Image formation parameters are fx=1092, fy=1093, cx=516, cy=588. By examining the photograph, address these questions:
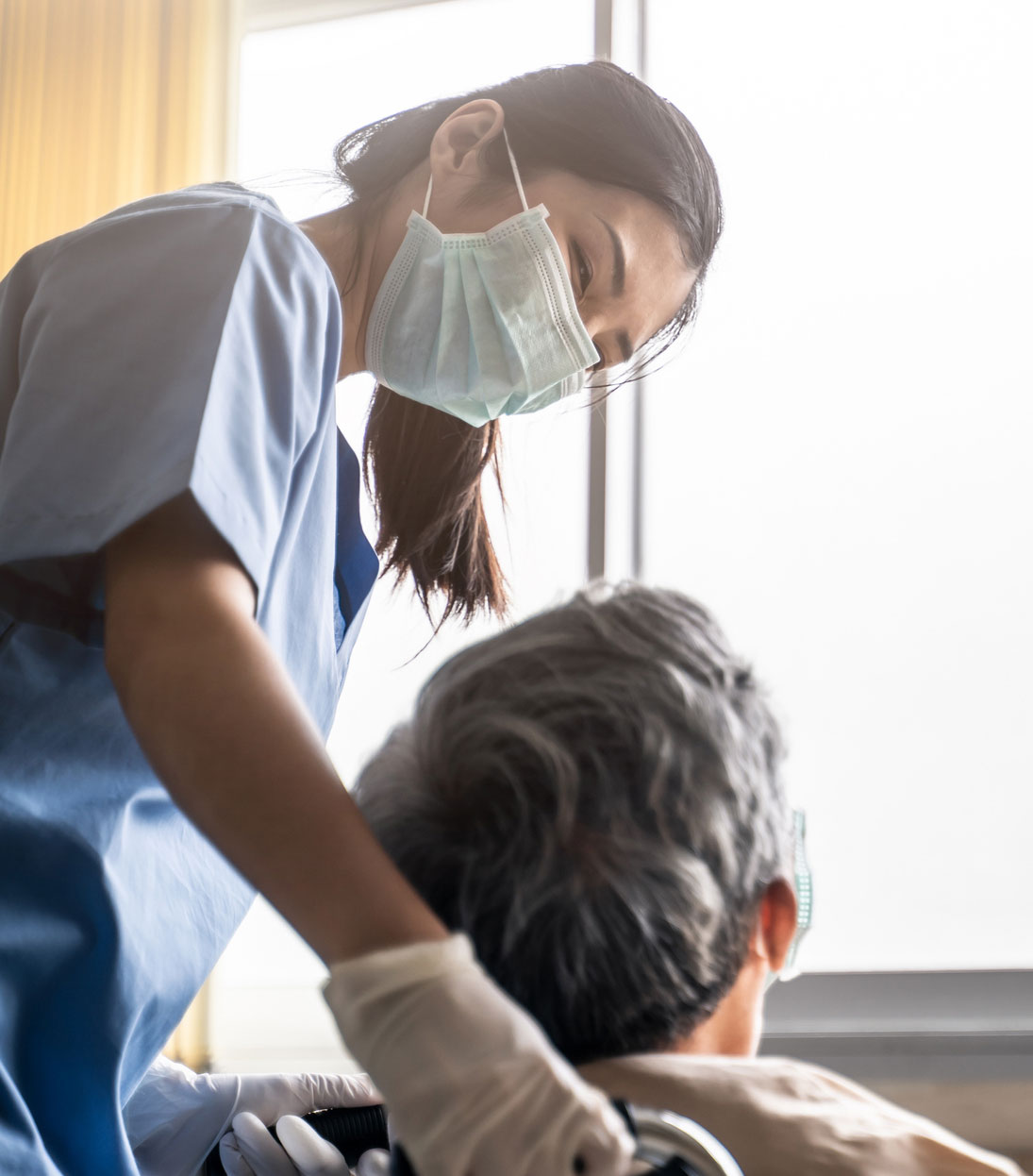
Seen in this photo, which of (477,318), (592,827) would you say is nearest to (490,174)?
(477,318)

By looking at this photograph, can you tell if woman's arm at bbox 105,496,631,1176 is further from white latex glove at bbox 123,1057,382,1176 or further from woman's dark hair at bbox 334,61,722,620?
woman's dark hair at bbox 334,61,722,620

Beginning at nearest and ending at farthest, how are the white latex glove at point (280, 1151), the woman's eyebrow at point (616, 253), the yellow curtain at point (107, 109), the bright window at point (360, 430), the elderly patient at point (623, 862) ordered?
1. the elderly patient at point (623, 862)
2. the white latex glove at point (280, 1151)
3. the woman's eyebrow at point (616, 253)
4. the bright window at point (360, 430)
5. the yellow curtain at point (107, 109)

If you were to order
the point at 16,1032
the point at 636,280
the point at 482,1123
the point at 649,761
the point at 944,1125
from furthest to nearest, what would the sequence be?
1. the point at 944,1125
2. the point at 636,280
3. the point at 16,1032
4. the point at 649,761
5. the point at 482,1123

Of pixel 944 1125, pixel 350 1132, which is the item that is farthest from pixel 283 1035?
pixel 350 1132

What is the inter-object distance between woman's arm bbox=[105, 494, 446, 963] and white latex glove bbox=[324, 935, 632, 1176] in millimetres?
16

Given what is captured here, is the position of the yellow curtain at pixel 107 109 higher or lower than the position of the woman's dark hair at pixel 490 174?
higher

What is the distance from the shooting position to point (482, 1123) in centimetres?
49

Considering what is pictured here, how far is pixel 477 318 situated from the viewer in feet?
3.96

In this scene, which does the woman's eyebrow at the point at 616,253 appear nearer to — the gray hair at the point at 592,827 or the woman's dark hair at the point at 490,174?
the woman's dark hair at the point at 490,174

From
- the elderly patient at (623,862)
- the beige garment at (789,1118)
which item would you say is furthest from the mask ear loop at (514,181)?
the beige garment at (789,1118)

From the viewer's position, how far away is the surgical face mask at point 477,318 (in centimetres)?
117

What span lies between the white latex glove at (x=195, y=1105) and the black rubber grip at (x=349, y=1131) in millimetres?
19

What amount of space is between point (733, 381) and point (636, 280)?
126 cm

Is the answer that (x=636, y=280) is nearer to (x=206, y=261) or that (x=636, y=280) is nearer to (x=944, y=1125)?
(x=206, y=261)
